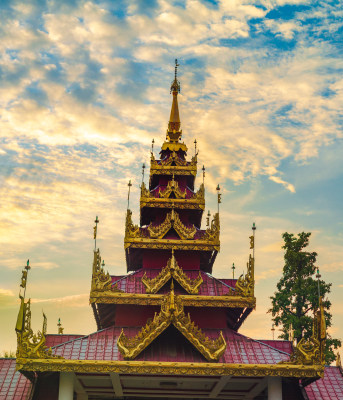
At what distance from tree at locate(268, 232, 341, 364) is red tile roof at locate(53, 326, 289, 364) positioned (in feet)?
49.9

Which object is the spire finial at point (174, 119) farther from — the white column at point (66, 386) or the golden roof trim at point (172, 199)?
the white column at point (66, 386)

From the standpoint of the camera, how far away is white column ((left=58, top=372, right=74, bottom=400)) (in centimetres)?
1989

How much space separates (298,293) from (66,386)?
21.1 m

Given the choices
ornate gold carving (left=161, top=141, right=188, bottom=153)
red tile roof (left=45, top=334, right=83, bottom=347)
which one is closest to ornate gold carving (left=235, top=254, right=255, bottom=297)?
red tile roof (left=45, top=334, right=83, bottom=347)

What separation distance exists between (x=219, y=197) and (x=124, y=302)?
788 centimetres

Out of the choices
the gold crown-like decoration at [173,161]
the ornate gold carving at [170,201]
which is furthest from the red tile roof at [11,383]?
the gold crown-like decoration at [173,161]

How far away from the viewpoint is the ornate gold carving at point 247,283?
22766mm

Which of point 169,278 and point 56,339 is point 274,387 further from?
point 56,339

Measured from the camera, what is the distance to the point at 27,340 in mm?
19781

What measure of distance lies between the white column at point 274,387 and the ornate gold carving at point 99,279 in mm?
7101

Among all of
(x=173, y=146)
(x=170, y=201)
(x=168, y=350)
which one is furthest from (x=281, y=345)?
(x=173, y=146)

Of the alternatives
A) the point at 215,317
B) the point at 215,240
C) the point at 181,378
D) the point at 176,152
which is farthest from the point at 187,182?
the point at 181,378

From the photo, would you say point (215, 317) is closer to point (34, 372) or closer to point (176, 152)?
point (34, 372)

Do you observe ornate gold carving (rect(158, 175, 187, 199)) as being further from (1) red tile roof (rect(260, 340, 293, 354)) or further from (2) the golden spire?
(1) red tile roof (rect(260, 340, 293, 354))
